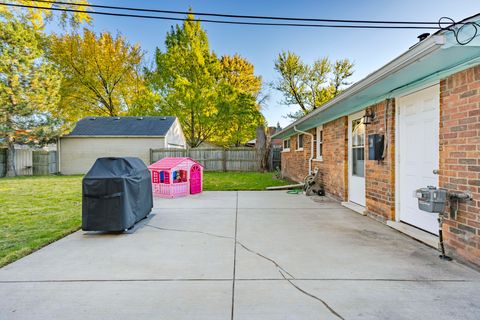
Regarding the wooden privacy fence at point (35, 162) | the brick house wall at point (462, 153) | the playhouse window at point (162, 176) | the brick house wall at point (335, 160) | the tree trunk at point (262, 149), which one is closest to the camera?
the brick house wall at point (462, 153)

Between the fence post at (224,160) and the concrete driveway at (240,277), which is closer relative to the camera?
the concrete driveway at (240,277)

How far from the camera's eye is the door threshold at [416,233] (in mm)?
3648

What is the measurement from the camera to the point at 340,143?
7.08 metres

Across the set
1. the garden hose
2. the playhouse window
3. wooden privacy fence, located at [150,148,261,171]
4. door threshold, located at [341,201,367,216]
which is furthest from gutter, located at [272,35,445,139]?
wooden privacy fence, located at [150,148,261,171]

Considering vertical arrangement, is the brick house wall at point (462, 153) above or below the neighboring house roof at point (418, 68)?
below

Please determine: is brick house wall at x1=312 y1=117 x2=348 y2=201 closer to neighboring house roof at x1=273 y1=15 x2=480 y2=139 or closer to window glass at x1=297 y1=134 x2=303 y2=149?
neighboring house roof at x1=273 y1=15 x2=480 y2=139

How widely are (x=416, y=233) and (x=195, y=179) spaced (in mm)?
6526

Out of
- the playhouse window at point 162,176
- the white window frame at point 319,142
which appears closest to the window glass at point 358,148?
the white window frame at point 319,142

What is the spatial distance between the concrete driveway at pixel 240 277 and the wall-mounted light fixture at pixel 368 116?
7.05 feet

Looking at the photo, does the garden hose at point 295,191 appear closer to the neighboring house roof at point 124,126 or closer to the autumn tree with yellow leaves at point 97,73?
the neighboring house roof at point 124,126

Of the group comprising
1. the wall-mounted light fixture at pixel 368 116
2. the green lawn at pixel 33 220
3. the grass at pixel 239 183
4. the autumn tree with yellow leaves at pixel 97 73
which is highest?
the autumn tree with yellow leaves at pixel 97 73

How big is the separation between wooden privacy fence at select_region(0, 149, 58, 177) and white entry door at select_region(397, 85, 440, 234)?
19990 millimetres

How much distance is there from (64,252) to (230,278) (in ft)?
8.14

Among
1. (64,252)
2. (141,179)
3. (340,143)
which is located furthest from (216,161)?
(64,252)
